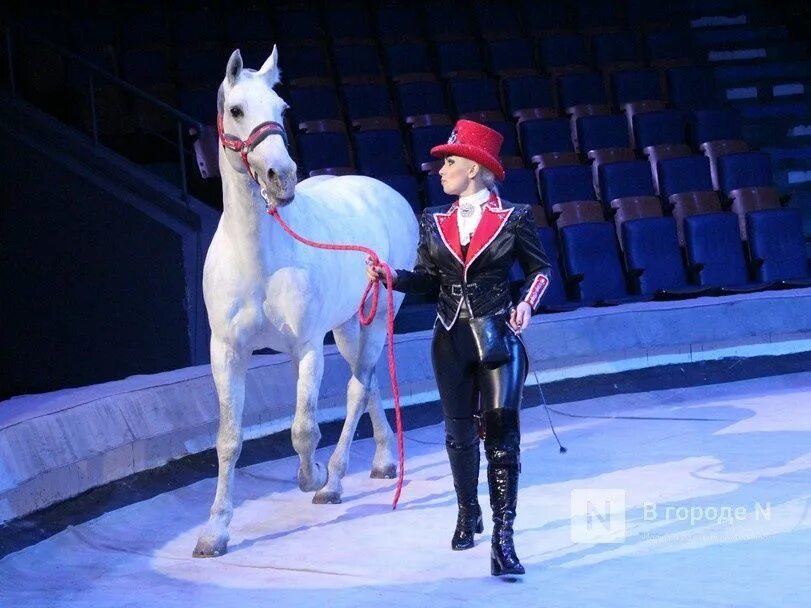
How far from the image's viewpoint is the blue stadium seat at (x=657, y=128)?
38.5ft

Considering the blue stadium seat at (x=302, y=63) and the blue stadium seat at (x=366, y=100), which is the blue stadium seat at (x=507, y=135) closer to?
the blue stadium seat at (x=366, y=100)

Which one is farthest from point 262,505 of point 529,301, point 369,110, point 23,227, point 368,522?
point 369,110

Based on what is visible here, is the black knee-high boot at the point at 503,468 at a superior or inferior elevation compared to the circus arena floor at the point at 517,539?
superior

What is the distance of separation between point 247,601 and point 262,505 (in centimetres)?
169

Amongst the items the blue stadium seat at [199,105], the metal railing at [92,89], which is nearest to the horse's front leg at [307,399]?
the metal railing at [92,89]

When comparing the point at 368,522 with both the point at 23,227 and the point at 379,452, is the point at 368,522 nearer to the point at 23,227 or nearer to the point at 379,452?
the point at 379,452

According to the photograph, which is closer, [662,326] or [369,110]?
[662,326]

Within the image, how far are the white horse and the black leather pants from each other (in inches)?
32.7

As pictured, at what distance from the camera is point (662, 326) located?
29.0 ft

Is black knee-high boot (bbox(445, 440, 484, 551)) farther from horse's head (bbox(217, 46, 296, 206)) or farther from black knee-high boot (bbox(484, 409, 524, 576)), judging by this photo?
horse's head (bbox(217, 46, 296, 206))

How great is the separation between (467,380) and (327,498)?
4.99 ft

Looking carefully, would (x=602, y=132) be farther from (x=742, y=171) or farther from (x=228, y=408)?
(x=228, y=408)

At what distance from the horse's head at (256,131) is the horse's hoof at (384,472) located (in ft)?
6.47

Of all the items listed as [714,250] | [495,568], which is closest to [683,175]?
[714,250]
